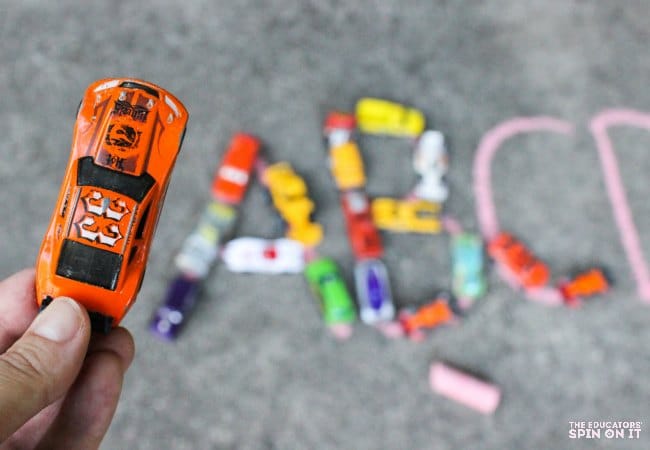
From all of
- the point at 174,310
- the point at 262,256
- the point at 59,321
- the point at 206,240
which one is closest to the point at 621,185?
the point at 262,256

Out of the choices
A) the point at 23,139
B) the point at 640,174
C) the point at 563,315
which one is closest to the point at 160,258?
the point at 23,139

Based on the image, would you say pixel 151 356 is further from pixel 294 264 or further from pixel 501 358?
pixel 501 358

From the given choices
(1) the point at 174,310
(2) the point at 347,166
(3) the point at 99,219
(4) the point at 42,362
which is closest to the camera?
(4) the point at 42,362

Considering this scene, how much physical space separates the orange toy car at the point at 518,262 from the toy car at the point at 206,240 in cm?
70

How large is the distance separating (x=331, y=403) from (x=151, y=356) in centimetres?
47

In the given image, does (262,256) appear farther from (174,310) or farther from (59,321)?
(59,321)

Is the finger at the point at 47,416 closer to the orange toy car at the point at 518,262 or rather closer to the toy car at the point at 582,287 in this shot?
the orange toy car at the point at 518,262

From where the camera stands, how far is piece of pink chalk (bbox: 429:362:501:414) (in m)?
1.60

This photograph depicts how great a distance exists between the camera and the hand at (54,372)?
2.65ft

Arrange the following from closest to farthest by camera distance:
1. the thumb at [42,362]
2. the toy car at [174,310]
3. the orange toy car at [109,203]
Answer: the thumb at [42,362] → the orange toy car at [109,203] → the toy car at [174,310]

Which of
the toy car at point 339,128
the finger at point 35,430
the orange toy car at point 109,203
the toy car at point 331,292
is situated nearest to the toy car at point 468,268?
the toy car at point 331,292

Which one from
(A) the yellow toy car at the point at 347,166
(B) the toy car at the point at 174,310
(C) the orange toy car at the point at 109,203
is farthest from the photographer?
(A) the yellow toy car at the point at 347,166

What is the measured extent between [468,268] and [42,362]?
113 centimetres

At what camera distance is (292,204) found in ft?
5.40
